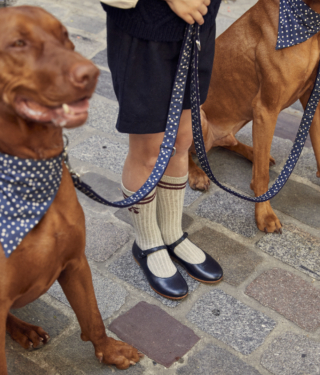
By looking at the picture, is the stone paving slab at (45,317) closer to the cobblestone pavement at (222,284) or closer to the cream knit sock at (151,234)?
the cobblestone pavement at (222,284)

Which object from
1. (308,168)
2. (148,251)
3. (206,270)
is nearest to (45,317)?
(148,251)

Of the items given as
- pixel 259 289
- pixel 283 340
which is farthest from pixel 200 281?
pixel 283 340

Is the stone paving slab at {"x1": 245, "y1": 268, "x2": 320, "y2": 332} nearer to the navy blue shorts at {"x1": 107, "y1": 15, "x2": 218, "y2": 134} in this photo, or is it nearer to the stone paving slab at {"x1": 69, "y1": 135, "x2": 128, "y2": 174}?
the navy blue shorts at {"x1": 107, "y1": 15, "x2": 218, "y2": 134}

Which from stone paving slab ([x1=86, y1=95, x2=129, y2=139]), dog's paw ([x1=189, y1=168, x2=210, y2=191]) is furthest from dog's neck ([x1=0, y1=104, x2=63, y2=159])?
stone paving slab ([x1=86, y1=95, x2=129, y2=139])

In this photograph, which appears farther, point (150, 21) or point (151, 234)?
point (151, 234)

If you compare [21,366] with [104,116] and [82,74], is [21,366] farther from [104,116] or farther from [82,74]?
[104,116]

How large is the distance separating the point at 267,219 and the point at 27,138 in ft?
5.43

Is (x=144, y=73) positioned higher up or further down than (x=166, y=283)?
higher up

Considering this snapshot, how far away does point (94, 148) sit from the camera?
10.0 feet

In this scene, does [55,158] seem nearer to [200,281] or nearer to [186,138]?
[186,138]

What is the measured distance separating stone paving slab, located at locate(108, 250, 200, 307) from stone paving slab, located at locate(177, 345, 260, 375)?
0.98ft

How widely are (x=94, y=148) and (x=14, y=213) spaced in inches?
72.7

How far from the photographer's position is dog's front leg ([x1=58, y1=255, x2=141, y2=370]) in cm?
155

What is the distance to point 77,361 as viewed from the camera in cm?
181
